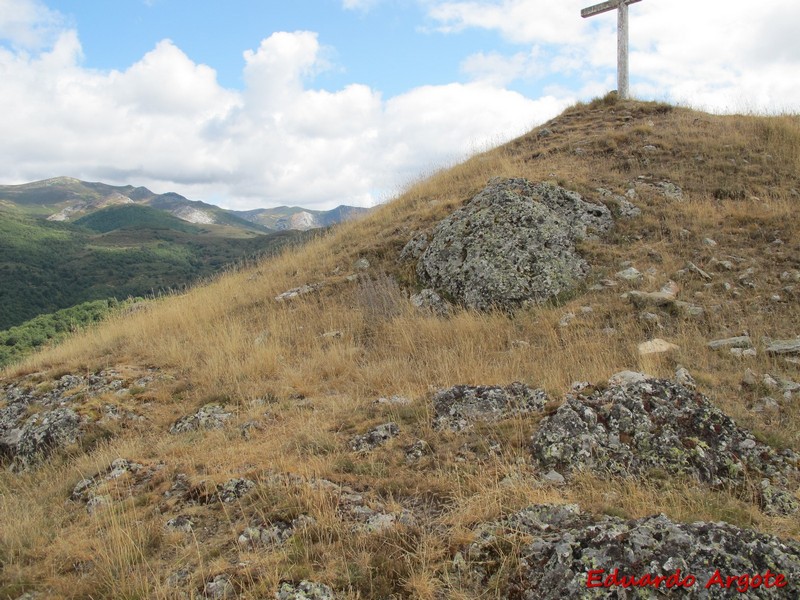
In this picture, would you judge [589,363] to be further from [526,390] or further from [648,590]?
[648,590]

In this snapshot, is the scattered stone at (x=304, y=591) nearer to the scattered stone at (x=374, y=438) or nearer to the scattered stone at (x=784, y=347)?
the scattered stone at (x=374, y=438)

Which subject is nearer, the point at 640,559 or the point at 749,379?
the point at 640,559

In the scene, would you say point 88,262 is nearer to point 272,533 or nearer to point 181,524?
point 181,524

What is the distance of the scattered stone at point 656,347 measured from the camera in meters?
5.31

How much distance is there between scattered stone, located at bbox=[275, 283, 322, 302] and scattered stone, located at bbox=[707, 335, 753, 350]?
6.86 meters

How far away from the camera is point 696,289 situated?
683 centimetres

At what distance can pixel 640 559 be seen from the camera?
2.23 metres

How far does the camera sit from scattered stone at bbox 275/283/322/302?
9.59 m

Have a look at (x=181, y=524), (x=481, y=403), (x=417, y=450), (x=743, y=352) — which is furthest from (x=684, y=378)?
(x=181, y=524)

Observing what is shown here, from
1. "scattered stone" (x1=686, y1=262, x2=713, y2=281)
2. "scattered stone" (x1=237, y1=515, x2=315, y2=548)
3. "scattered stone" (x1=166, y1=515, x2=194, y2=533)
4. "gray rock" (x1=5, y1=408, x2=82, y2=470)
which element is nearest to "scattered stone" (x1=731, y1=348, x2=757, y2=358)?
"scattered stone" (x1=686, y1=262, x2=713, y2=281)

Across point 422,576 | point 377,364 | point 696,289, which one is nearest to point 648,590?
point 422,576

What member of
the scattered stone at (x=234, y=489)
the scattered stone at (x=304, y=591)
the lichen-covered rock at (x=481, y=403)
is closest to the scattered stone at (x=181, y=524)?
the scattered stone at (x=234, y=489)

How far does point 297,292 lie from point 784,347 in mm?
7815

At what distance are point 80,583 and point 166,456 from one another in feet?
5.92
